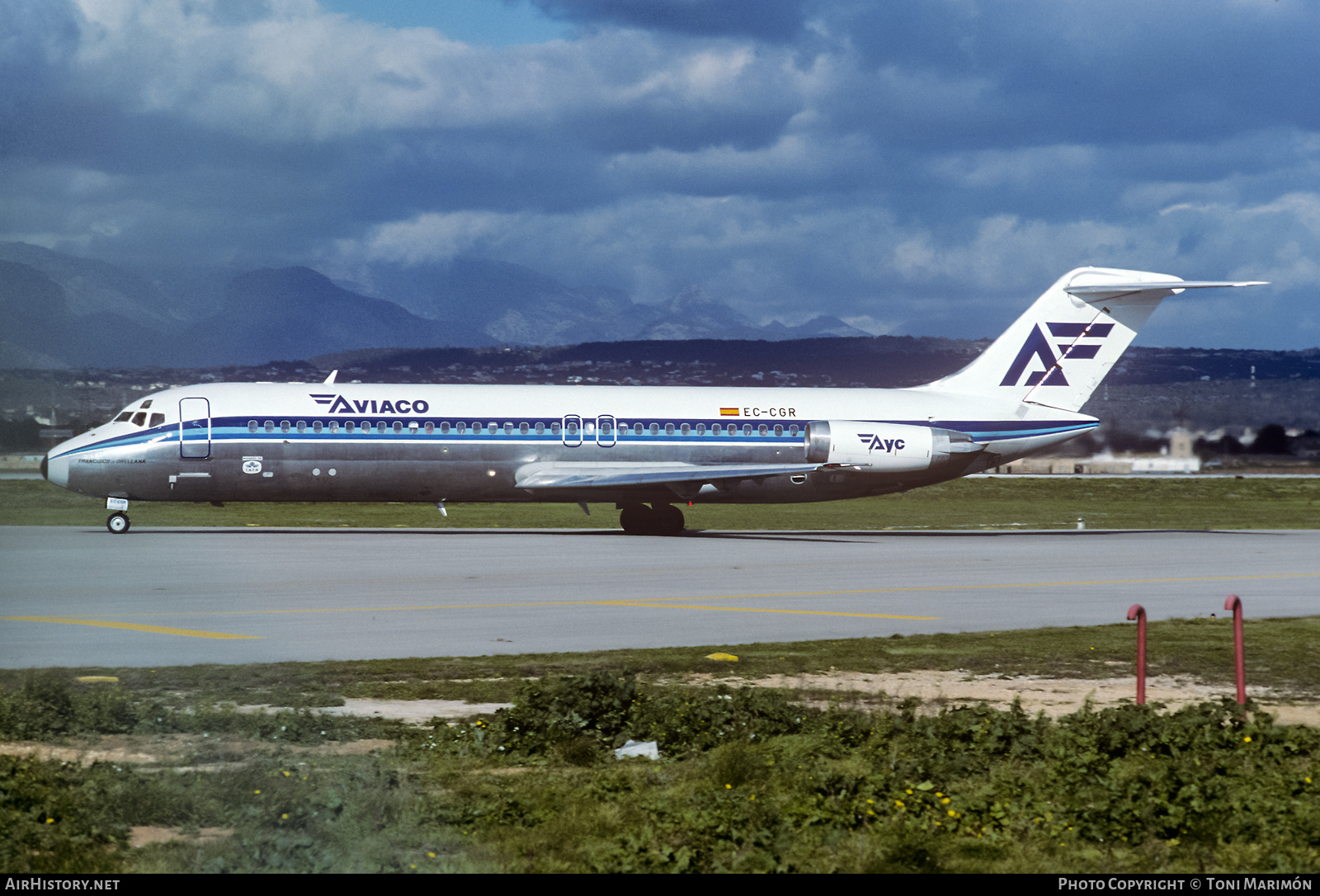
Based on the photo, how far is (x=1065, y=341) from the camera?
43438 millimetres

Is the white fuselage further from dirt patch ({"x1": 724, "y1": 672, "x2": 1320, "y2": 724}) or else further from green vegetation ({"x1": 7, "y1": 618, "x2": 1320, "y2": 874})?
green vegetation ({"x1": 7, "y1": 618, "x2": 1320, "y2": 874})

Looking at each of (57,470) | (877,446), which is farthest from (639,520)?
(57,470)

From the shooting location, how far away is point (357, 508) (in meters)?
60.9

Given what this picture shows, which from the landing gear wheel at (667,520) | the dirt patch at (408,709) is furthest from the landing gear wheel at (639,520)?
the dirt patch at (408,709)

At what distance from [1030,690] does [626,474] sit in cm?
2610

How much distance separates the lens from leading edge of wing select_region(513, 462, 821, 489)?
39.4 meters

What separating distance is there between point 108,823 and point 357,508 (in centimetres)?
5339

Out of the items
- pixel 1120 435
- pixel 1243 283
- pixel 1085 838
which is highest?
pixel 1243 283

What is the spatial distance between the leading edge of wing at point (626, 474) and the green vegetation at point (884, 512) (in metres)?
6.98

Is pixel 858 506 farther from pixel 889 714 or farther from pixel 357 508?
pixel 889 714

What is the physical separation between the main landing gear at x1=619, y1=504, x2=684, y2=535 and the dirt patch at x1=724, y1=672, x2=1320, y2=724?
27.0m

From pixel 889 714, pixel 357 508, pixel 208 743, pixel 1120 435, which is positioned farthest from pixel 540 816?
pixel 357 508

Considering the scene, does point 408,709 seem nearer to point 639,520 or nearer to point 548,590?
point 548,590

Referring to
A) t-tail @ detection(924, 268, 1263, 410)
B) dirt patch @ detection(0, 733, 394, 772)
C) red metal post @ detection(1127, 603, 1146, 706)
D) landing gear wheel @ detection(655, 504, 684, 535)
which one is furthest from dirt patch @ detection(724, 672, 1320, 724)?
t-tail @ detection(924, 268, 1263, 410)
